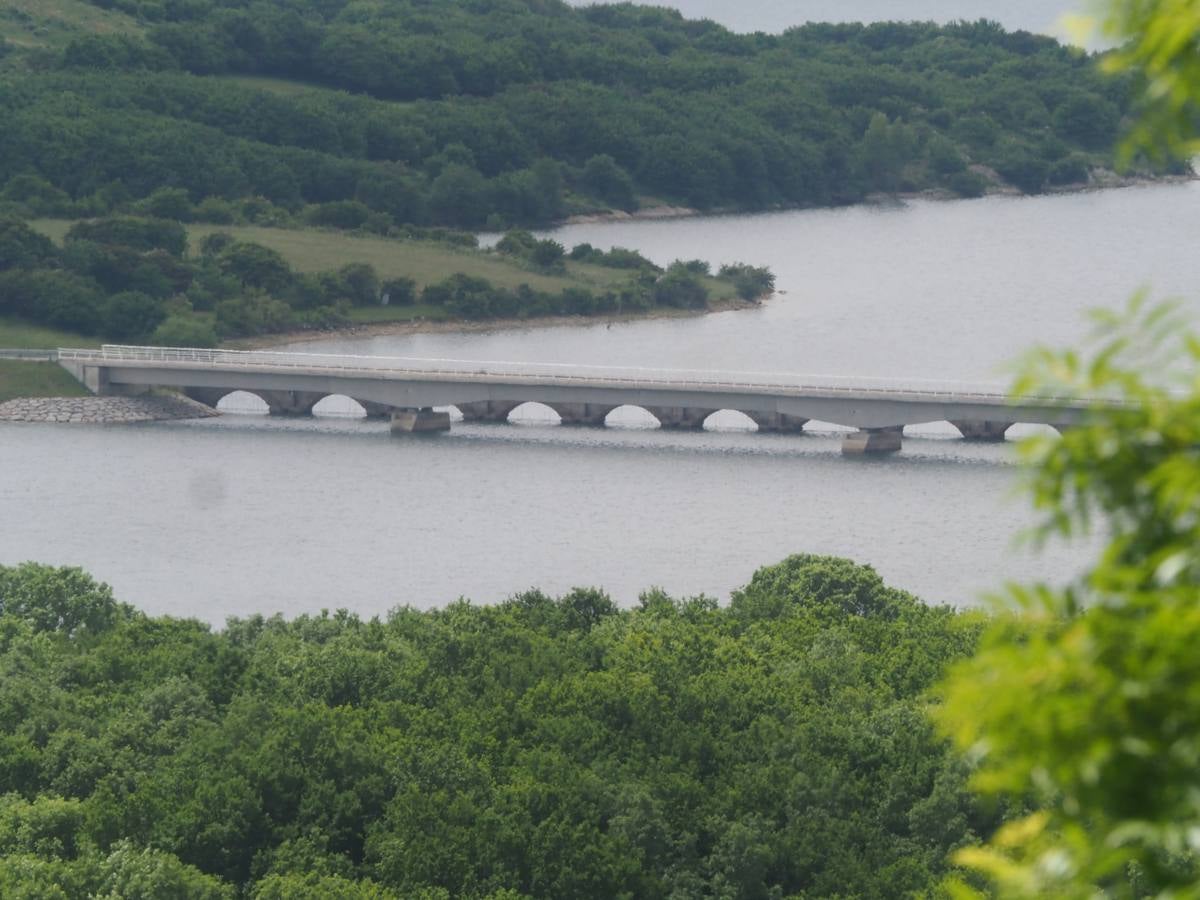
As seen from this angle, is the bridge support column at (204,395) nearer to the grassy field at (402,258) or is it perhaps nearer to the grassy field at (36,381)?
the grassy field at (36,381)

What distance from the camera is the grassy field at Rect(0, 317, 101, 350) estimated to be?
98.8m

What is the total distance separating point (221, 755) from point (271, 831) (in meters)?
2.53

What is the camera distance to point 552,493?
235 ft

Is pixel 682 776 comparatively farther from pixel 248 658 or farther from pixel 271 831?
pixel 248 658

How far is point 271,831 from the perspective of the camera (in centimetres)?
3409

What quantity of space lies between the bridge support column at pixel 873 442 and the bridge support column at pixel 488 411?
41.0 ft

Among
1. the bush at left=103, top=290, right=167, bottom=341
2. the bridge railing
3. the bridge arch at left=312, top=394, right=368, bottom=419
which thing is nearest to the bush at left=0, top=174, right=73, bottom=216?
the bush at left=103, top=290, right=167, bottom=341

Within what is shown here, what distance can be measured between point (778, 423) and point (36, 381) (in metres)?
26.3

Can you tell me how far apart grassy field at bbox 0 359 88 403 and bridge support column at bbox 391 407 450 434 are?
39.6ft

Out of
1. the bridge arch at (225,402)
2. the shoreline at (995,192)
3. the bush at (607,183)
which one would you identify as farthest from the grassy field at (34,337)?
the shoreline at (995,192)

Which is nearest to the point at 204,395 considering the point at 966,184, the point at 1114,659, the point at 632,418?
the point at 632,418

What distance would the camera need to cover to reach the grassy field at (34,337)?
324 ft

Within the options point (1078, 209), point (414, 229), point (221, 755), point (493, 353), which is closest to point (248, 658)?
point (221, 755)

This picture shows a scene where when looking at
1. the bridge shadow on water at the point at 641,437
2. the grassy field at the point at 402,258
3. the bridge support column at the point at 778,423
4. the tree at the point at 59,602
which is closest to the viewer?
the tree at the point at 59,602
